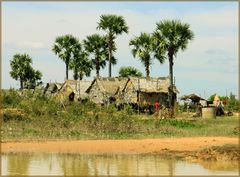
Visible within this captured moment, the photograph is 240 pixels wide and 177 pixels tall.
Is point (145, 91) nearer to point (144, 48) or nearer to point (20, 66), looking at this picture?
point (144, 48)

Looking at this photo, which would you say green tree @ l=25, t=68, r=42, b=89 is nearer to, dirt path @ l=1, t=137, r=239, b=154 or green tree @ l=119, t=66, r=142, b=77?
green tree @ l=119, t=66, r=142, b=77

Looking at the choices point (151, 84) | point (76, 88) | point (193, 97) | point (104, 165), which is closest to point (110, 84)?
point (151, 84)

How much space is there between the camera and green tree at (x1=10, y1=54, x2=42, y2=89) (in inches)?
2442

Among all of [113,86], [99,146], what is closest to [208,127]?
[99,146]

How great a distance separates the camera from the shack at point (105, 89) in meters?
48.9

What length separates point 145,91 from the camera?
4806 centimetres

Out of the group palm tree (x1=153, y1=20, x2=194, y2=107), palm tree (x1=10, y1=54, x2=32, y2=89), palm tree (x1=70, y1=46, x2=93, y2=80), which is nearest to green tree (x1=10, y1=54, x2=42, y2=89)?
palm tree (x1=10, y1=54, x2=32, y2=89)

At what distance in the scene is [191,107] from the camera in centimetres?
5266

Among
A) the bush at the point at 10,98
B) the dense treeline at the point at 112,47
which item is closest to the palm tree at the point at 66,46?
the dense treeline at the point at 112,47

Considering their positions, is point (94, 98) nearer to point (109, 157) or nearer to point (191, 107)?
point (191, 107)

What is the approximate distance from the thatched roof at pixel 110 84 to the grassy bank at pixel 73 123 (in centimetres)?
2105

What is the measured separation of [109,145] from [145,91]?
92.6ft

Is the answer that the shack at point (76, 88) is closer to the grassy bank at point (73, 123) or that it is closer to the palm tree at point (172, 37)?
the palm tree at point (172, 37)

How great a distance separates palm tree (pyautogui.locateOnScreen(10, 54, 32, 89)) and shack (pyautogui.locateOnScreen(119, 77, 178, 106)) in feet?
58.5
